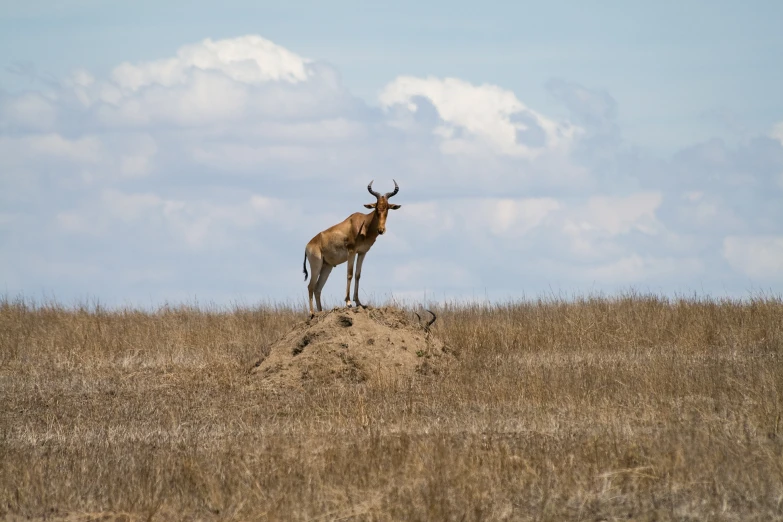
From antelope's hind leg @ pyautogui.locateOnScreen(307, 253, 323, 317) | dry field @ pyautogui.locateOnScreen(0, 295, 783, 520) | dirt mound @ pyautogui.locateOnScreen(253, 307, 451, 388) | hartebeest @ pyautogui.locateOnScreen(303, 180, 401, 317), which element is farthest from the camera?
antelope's hind leg @ pyautogui.locateOnScreen(307, 253, 323, 317)

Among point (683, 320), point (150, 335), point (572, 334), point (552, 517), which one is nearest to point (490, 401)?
point (552, 517)

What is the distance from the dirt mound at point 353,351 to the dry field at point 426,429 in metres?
0.47

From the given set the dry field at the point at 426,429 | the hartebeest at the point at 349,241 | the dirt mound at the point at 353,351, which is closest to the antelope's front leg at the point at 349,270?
the hartebeest at the point at 349,241

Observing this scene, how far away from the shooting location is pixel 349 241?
18453 mm

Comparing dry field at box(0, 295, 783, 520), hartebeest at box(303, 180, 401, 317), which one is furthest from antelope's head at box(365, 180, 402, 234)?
dry field at box(0, 295, 783, 520)

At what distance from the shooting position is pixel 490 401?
42.8 ft

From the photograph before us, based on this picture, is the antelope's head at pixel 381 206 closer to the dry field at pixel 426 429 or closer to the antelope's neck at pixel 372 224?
the antelope's neck at pixel 372 224

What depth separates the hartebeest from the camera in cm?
1789

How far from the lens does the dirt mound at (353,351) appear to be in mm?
16188

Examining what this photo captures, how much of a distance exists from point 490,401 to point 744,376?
14.5ft

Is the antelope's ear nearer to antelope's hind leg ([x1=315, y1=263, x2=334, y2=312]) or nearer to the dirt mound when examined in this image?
antelope's hind leg ([x1=315, y1=263, x2=334, y2=312])

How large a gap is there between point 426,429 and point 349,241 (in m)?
7.85

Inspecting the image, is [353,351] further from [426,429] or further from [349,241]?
[426,429]

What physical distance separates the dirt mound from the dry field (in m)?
0.47
